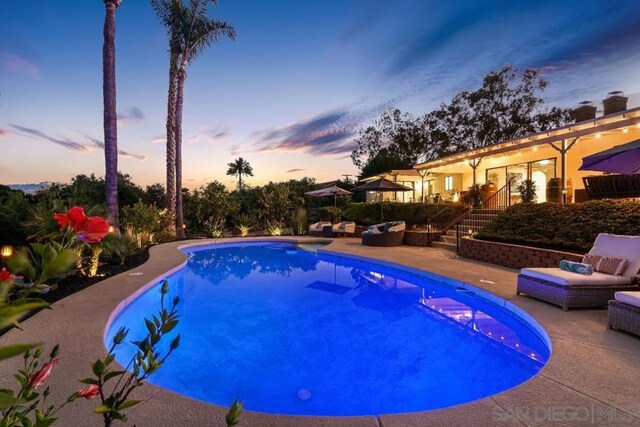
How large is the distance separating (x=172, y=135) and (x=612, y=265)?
1678 centimetres

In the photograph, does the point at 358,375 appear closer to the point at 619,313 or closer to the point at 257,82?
the point at 619,313

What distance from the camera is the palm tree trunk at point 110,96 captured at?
10453mm

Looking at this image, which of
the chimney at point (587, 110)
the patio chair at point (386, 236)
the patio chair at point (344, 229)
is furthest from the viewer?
the patio chair at point (344, 229)

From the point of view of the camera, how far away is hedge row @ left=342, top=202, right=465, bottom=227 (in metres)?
14.4

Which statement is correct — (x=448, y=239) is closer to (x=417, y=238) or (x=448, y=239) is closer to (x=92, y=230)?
(x=417, y=238)

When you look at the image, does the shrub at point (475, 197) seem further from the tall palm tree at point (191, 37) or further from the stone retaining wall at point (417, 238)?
the tall palm tree at point (191, 37)

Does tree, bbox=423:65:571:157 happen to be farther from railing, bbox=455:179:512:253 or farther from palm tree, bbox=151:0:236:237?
palm tree, bbox=151:0:236:237

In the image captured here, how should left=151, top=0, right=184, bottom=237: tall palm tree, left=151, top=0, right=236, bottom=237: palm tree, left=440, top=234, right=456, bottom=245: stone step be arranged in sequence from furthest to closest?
left=151, top=0, right=236, bottom=237: palm tree
left=151, top=0, right=184, bottom=237: tall palm tree
left=440, top=234, right=456, bottom=245: stone step

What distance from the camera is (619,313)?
4.45m

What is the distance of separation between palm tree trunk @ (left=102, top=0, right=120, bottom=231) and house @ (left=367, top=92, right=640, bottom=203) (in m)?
12.2

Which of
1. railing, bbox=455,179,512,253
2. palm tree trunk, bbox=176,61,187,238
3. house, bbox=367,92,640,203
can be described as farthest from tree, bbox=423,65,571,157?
palm tree trunk, bbox=176,61,187,238

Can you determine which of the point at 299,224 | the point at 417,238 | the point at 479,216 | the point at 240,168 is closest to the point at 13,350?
the point at 417,238

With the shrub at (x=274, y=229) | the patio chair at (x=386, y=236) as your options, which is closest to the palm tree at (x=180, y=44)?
the shrub at (x=274, y=229)

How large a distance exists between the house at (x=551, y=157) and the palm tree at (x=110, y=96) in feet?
39.9
